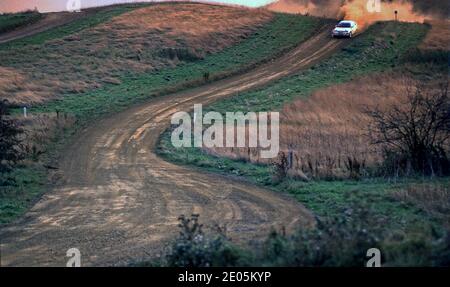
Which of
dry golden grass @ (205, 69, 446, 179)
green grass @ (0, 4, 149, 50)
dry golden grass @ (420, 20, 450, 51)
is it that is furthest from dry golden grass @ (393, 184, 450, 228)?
green grass @ (0, 4, 149, 50)

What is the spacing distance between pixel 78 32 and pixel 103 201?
1534 inches

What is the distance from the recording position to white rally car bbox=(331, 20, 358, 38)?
182 feet

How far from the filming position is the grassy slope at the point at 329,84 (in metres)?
17.9

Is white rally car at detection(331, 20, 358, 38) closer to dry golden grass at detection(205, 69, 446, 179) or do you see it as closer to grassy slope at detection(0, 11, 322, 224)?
grassy slope at detection(0, 11, 322, 224)

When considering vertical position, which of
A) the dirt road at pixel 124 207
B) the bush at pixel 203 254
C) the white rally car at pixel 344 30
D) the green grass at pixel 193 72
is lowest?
the dirt road at pixel 124 207

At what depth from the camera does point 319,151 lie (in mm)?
26516

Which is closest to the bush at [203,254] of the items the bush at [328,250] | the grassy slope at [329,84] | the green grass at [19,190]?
the bush at [328,250]

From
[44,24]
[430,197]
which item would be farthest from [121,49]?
[430,197]

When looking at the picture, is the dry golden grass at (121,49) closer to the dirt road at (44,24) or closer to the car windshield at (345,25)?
the dirt road at (44,24)

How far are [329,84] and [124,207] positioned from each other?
90.7ft

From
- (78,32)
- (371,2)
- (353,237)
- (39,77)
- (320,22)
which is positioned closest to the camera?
(353,237)

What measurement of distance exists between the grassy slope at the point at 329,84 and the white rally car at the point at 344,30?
116cm

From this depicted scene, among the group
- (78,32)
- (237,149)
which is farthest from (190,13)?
(237,149)

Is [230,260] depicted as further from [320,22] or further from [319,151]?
[320,22]
